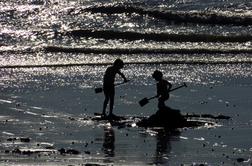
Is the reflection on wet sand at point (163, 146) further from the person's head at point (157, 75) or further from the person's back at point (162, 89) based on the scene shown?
the person's head at point (157, 75)

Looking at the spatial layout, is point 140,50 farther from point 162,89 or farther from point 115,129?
point 115,129

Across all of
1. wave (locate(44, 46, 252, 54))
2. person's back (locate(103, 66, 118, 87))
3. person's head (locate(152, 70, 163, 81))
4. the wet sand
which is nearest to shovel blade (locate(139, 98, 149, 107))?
the wet sand

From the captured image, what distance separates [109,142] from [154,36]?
23.9 metres

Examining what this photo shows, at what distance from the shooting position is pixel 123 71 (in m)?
28.5

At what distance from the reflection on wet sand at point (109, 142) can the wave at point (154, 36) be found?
70.0 ft

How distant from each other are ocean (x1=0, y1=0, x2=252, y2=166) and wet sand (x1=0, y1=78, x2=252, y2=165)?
24 mm

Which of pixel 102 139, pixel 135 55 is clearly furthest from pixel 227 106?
pixel 135 55

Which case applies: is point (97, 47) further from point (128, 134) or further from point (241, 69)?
point (128, 134)

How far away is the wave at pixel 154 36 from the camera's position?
1518 inches

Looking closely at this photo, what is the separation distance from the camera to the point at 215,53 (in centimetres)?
3447

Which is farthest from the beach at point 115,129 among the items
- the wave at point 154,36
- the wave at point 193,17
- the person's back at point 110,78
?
the wave at point 193,17

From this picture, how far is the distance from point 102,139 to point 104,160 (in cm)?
232

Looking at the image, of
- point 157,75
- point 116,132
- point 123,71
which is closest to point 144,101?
point 157,75

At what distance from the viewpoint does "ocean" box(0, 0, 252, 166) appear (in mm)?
15234
